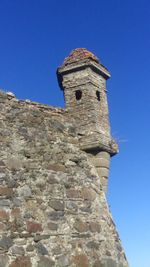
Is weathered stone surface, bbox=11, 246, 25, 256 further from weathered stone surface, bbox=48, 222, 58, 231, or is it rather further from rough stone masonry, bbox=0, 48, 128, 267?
weathered stone surface, bbox=48, 222, 58, 231

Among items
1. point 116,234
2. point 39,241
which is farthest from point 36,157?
point 116,234

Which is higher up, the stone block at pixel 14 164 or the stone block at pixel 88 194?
the stone block at pixel 14 164

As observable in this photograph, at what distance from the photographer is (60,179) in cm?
932

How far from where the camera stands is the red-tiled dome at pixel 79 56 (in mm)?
11023

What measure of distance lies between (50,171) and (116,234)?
2063 mm

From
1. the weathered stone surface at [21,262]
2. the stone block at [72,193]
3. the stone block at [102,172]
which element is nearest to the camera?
the weathered stone surface at [21,262]

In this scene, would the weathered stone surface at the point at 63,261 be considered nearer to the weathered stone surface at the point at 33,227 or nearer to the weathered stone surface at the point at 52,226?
the weathered stone surface at the point at 52,226

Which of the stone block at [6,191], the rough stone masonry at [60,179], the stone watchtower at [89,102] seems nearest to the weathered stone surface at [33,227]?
the rough stone masonry at [60,179]

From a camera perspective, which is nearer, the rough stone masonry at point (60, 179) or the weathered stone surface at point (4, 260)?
the weathered stone surface at point (4, 260)

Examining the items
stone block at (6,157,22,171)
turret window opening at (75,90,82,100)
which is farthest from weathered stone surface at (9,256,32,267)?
turret window opening at (75,90,82,100)

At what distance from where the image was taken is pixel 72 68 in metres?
10.9

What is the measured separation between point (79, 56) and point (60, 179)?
3510mm

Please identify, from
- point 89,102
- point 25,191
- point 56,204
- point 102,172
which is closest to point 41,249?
point 56,204

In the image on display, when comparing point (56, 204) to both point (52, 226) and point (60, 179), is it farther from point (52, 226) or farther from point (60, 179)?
point (60, 179)
